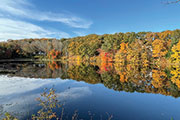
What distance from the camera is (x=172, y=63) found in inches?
1363

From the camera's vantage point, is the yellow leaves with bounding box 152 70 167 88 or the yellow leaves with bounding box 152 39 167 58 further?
the yellow leaves with bounding box 152 39 167 58

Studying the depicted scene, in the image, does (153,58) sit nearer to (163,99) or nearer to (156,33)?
(156,33)

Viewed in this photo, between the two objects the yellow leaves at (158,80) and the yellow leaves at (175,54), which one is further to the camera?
the yellow leaves at (175,54)

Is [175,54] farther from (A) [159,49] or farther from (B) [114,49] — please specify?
(B) [114,49]

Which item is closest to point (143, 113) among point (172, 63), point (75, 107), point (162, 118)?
point (162, 118)

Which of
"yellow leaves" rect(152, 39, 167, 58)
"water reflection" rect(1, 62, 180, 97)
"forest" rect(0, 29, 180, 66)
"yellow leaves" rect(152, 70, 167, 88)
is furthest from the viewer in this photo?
"forest" rect(0, 29, 180, 66)

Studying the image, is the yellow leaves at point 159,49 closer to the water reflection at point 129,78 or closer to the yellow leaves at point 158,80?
the water reflection at point 129,78

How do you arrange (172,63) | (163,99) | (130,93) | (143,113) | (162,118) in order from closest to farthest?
(162,118) → (143,113) → (163,99) → (130,93) → (172,63)

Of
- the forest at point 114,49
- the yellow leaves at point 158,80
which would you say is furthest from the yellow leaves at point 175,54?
the yellow leaves at point 158,80

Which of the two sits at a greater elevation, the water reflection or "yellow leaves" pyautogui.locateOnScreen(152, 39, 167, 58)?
"yellow leaves" pyautogui.locateOnScreen(152, 39, 167, 58)

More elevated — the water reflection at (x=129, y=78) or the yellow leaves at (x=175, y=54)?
the yellow leaves at (x=175, y=54)

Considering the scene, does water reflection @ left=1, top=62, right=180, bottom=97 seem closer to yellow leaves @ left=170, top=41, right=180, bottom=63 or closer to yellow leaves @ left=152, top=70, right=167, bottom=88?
yellow leaves @ left=152, top=70, right=167, bottom=88

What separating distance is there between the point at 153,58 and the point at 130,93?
35.2 metres

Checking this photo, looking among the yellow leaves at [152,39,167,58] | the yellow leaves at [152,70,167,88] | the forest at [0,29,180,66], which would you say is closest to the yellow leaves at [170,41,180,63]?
the forest at [0,29,180,66]
